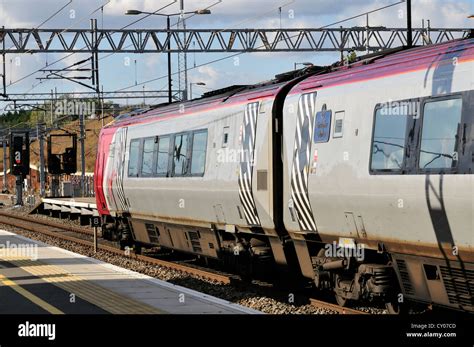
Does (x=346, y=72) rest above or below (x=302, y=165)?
above

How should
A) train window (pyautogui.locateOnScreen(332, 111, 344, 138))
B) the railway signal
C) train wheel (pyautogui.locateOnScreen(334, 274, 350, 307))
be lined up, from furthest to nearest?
the railway signal, train wheel (pyautogui.locateOnScreen(334, 274, 350, 307)), train window (pyautogui.locateOnScreen(332, 111, 344, 138))

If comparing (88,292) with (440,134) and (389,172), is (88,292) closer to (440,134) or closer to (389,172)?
(389,172)

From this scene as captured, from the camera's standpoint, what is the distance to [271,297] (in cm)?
1471

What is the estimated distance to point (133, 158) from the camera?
21.1 m

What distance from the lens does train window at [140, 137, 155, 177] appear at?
64.7 feet

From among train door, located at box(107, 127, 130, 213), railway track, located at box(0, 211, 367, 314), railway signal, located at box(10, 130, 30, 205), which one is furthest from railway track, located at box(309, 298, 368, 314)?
railway signal, located at box(10, 130, 30, 205)

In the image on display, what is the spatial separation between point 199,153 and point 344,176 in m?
5.64

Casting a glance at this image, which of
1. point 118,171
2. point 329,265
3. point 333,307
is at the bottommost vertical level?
point 333,307

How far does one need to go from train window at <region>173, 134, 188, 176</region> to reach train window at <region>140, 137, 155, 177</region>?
1460mm

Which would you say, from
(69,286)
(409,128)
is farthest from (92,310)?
(409,128)

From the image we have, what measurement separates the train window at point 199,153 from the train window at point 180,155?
1.40 feet

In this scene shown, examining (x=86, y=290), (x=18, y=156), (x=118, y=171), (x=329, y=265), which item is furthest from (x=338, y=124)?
(x=18, y=156)

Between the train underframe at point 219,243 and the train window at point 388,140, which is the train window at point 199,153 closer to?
the train underframe at point 219,243

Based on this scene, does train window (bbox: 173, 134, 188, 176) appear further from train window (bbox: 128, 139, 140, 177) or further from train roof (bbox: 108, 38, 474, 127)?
train window (bbox: 128, 139, 140, 177)
